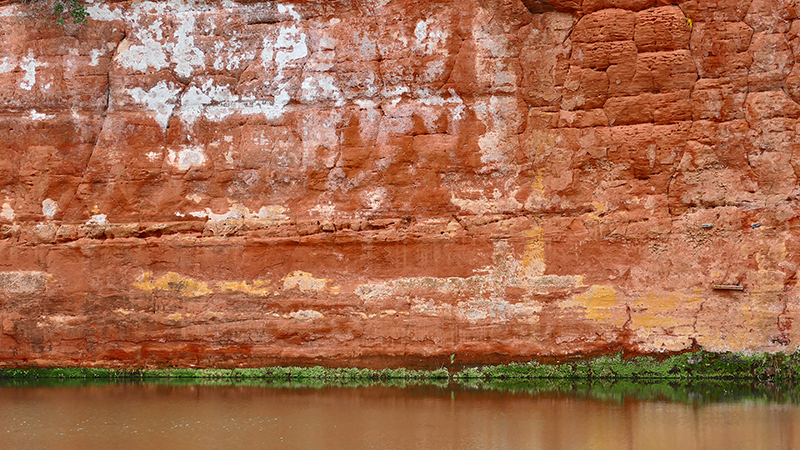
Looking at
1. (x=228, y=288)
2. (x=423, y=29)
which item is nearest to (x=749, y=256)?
(x=423, y=29)

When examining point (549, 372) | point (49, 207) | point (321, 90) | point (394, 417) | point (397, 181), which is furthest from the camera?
point (49, 207)

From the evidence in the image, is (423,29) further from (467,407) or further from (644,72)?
(467,407)

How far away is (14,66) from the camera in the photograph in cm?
727

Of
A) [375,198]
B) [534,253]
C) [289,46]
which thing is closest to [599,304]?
[534,253]

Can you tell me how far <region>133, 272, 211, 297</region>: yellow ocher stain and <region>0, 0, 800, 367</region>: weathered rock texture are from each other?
2cm

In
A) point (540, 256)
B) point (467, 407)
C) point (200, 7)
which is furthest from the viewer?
point (200, 7)

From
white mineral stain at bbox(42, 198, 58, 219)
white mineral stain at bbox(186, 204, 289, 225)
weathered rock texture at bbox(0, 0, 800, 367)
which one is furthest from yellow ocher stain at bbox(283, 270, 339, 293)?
white mineral stain at bbox(42, 198, 58, 219)

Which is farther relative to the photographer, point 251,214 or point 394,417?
point 251,214

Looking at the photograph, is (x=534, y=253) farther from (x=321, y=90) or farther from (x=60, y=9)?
(x=60, y=9)

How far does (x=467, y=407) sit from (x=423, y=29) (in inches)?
131

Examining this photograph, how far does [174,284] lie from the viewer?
23.0ft

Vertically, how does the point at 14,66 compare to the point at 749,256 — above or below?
above

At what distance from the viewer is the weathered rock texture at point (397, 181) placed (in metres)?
6.45

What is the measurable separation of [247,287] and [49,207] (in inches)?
81.1
